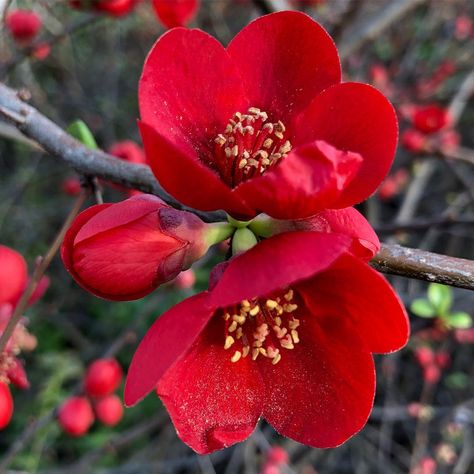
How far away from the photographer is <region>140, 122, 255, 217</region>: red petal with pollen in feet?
1.46

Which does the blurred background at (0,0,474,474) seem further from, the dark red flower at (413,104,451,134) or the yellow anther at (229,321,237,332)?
the yellow anther at (229,321,237,332)

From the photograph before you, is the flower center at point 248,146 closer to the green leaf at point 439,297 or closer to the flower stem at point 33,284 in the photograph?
the flower stem at point 33,284

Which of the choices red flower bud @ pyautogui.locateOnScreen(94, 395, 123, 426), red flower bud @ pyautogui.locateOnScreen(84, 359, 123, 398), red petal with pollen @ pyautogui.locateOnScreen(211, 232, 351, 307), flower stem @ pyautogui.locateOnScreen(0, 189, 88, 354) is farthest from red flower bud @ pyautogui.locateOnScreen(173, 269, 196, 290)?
red petal with pollen @ pyautogui.locateOnScreen(211, 232, 351, 307)

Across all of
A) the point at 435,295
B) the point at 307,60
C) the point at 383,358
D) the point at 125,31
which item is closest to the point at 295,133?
the point at 307,60

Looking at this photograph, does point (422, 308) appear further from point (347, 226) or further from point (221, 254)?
point (347, 226)

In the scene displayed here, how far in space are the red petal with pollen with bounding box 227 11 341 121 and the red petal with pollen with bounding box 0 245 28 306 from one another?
43cm

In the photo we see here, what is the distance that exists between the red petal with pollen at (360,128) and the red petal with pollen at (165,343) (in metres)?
0.16

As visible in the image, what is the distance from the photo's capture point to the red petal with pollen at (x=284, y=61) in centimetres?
58

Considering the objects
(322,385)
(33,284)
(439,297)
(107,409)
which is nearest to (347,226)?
(322,385)

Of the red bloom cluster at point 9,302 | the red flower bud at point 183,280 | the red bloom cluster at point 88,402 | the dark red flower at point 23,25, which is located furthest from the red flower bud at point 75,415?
the dark red flower at point 23,25

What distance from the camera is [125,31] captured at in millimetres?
3830

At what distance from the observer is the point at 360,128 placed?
20.9 inches

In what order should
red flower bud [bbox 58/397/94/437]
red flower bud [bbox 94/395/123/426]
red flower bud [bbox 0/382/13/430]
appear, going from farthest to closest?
red flower bud [bbox 94/395/123/426]
red flower bud [bbox 58/397/94/437]
red flower bud [bbox 0/382/13/430]

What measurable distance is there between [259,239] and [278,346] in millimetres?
119
